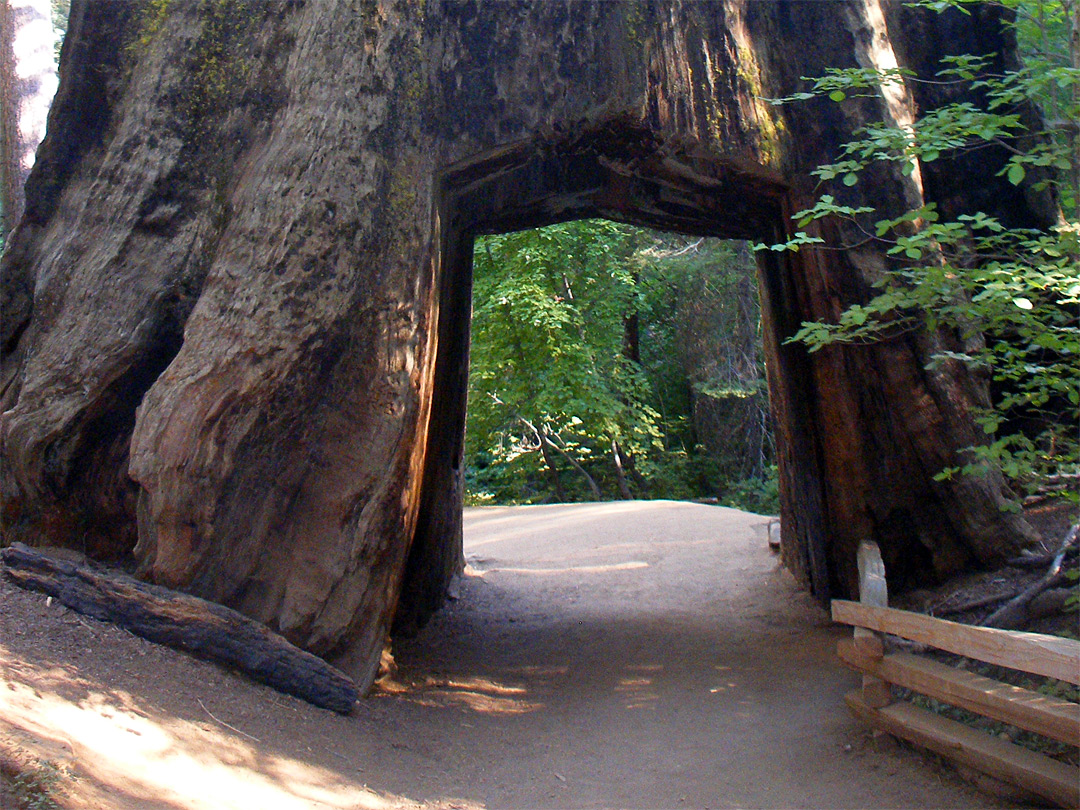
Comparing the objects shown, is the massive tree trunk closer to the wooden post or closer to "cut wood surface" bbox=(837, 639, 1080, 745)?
the wooden post

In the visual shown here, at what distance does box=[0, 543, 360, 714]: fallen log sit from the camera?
4555 mm

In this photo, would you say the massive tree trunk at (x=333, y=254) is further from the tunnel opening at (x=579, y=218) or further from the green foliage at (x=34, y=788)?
the green foliage at (x=34, y=788)

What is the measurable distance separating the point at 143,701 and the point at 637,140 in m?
5.12

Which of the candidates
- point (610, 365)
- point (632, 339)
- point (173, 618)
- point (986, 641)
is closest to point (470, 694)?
point (173, 618)

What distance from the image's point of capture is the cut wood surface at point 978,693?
3.70 m

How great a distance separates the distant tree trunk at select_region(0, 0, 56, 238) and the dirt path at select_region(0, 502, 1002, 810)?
575 centimetres

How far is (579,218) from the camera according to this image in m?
8.26

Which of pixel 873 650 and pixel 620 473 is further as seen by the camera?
pixel 620 473

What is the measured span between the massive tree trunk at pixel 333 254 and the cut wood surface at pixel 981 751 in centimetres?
244

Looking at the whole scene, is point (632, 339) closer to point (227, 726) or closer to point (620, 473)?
point (620, 473)

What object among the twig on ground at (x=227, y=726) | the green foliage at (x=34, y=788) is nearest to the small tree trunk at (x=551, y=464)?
the twig on ground at (x=227, y=726)

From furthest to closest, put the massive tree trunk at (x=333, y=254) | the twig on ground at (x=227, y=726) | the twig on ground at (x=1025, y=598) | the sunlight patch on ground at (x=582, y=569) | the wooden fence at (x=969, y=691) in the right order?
the sunlight patch on ground at (x=582, y=569) → the twig on ground at (x=1025, y=598) → the massive tree trunk at (x=333, y=254) → the twig on ground at (x=227, y=726) → the wooden fence at (x=969, y=691)

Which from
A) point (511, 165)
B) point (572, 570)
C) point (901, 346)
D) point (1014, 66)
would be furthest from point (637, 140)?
point (572, 570)

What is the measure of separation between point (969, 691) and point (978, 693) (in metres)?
0.08
